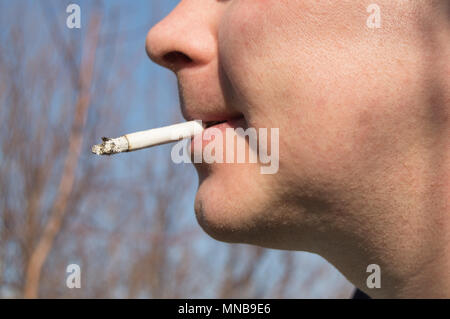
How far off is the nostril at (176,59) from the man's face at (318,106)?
0.08 metres

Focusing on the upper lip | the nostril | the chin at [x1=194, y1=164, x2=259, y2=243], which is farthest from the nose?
the chin at [x1=194, y1=164, x2=259, y2=243]

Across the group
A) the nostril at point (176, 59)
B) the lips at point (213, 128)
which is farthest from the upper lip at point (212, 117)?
the nostril at point (176, 59)

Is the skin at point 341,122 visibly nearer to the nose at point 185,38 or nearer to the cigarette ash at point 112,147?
the nose at point 185,38

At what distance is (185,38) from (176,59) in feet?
0.22

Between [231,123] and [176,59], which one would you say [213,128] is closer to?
[231,123]

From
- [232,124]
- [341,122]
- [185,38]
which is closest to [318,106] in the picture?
[341,122]

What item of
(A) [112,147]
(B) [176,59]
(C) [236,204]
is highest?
(B) [176,59]

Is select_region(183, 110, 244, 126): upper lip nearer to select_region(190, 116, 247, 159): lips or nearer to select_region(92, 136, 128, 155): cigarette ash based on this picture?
select_region(190, 116, 247, 159): lips

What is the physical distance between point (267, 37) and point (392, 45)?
A: 23 centimetres

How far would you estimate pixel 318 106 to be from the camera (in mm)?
939

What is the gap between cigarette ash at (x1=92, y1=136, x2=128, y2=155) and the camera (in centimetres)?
107

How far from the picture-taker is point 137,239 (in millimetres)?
4781

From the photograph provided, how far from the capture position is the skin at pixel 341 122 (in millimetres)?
935

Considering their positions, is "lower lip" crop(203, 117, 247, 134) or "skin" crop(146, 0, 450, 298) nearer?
"skin" crop(146, 0, 450, 298)
